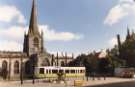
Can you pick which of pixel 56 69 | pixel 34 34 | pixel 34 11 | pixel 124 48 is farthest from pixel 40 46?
pixel 56 69

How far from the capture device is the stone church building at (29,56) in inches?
3780

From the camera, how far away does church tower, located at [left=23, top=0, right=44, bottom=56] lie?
10224cm

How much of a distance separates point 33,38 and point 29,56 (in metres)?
6.63

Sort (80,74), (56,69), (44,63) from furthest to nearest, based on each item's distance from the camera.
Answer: (44,63)
(80,74)
(56,69)

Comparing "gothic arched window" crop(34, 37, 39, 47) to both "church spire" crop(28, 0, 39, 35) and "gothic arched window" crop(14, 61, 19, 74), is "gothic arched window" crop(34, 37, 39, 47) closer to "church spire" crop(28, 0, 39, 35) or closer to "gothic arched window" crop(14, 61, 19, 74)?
"church spire" crop(28, 0, 39, 35)

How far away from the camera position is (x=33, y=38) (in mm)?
102750

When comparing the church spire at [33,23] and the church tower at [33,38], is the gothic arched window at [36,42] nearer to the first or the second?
the church tower at [33,38]

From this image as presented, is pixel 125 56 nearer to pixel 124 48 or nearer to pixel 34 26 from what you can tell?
pixel 124 48

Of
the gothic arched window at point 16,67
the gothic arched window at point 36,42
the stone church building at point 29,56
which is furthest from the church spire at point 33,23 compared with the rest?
the gothic arched window at point 16,67

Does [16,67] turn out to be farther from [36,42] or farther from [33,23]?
[33,23]

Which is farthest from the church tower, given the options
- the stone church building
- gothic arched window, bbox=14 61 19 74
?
gothic arched window, bbox=14 61 19 74

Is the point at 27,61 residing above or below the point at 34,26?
below

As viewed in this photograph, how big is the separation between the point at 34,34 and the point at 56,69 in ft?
122

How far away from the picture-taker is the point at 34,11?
10438cm
